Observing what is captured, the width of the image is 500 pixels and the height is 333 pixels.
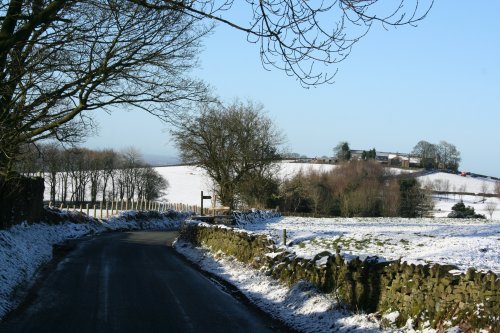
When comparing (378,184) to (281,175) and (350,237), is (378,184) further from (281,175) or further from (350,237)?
(350,237)

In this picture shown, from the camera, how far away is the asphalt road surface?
10.4 meters

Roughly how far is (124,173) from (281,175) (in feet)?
168

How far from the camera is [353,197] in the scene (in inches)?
2813

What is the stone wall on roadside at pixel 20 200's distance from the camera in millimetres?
21664

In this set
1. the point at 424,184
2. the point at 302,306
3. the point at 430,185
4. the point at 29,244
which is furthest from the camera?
the point at 424,184

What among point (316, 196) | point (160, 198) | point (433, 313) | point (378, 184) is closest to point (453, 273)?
point (433, 313)

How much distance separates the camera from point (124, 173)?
10631 centimetres

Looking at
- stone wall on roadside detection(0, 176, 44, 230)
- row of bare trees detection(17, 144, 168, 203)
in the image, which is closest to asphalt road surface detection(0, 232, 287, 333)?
stone wall on roadside detection(0, 176, 44, 230)

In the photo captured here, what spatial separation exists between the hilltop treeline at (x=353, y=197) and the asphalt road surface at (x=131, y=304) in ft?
150

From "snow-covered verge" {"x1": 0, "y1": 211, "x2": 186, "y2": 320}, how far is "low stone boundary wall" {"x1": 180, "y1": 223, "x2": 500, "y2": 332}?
6.62 meters

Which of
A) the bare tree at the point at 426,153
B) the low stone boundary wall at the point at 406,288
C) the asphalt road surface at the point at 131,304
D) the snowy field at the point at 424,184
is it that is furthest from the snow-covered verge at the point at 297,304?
the bare tree at the point at 426,153

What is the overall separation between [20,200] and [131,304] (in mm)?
14858

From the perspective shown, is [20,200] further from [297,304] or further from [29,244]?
[297,304]

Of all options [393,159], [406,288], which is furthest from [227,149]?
[393,159]
